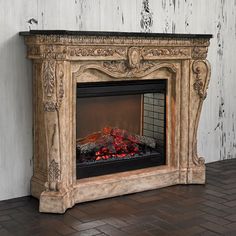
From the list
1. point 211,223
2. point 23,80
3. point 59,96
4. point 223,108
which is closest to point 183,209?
point 211,223

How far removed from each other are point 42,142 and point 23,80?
1.62 feet

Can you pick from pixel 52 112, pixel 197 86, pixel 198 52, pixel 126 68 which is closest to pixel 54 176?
pixel 52 112

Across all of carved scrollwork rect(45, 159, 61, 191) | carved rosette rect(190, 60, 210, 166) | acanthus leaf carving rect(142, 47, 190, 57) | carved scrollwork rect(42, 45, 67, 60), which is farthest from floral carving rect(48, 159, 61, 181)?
carved rosette rect(190, 60, 210, 166)

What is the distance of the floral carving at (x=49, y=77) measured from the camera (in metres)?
Answer: 3.47

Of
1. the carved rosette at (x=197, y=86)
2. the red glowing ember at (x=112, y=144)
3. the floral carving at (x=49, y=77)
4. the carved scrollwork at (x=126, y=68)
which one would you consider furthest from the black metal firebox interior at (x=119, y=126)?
the floral carving at (x=49, y=77)

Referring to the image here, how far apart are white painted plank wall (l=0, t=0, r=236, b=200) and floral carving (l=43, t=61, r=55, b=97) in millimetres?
424

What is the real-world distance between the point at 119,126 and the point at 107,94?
1.98ft

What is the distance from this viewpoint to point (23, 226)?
10.8 ft

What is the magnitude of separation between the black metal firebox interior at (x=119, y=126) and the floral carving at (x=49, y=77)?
0.35 meters

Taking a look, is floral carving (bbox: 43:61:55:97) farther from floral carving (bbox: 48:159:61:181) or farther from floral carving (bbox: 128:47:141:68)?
floral carving (bbox: 128:47:141:68)

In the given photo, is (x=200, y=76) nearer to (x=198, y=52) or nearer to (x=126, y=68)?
(x=198, y=52)

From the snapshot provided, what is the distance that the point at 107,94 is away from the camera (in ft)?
12.9

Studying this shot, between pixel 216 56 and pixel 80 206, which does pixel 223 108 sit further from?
pixel 80 206

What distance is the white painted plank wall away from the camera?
3797mm
